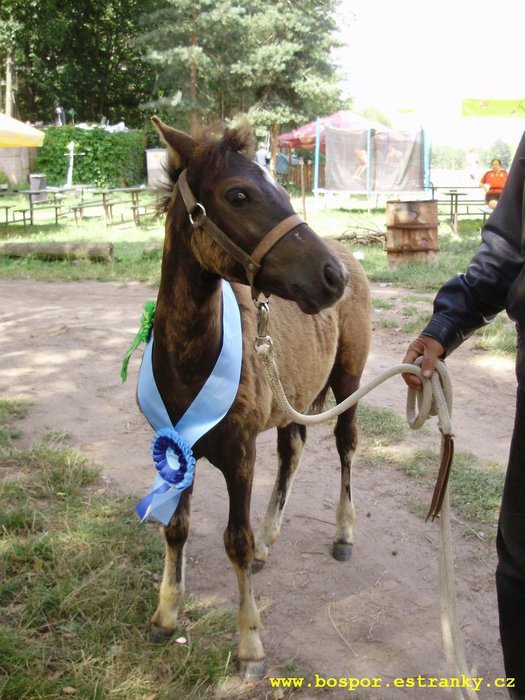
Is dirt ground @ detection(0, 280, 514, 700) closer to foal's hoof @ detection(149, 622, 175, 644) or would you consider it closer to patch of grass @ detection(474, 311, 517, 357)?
patch of grass @ detection(474, 311, 517, 357)

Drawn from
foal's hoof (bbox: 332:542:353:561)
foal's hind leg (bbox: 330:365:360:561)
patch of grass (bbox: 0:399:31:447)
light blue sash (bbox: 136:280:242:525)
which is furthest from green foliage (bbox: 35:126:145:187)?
light blue sash (bbox: 136:280:242:525)

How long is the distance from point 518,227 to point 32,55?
3858 cm

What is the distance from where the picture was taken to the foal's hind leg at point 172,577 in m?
3.06

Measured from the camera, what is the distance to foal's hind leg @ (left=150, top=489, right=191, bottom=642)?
306cm

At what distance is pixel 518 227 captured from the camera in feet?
7.07

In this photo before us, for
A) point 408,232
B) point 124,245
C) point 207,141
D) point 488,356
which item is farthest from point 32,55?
point 207,141

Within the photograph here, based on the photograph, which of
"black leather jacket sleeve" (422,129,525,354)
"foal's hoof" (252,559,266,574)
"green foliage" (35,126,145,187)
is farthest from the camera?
"green foliage" (35,126,145,187)

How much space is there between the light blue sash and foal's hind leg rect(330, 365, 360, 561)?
50.5 inches

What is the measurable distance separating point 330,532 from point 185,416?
5.65 feet

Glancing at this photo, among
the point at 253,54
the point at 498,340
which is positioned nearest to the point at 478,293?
the point at 498,340

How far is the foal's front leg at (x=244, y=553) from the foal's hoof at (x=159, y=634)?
0.33 meters

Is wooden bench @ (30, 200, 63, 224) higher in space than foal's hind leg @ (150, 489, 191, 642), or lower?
higher

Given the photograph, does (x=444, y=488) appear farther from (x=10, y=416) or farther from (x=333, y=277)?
(x=10, y=416)

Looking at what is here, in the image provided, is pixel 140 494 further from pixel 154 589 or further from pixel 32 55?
pixel 32 55
